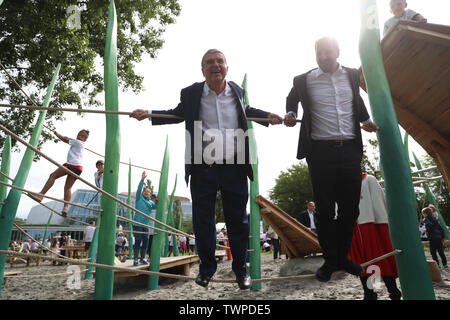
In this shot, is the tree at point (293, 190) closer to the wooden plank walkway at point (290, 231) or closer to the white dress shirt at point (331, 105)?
the wooden plank walkway at point (290, 231)

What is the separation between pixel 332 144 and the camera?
6.73 ft

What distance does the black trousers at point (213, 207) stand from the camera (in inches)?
81.7

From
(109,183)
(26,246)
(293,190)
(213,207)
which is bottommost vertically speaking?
(26,246)

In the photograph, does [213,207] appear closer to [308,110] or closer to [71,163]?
[308,110]

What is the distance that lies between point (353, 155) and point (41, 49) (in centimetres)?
761

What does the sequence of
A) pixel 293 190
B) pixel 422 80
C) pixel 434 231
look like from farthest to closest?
pixel 293 190 → pixel 434 231 → pixel 422 80

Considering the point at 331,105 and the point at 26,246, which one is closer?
the point at 331,105

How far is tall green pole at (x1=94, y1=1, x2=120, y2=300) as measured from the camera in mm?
3025

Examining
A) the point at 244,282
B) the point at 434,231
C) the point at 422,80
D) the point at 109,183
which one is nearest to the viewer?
the point at 244,282

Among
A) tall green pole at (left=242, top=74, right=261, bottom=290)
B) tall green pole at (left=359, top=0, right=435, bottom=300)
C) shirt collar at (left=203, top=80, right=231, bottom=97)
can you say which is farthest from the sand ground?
shirt collar at (left=203, top=80, right=231, bottom=97)

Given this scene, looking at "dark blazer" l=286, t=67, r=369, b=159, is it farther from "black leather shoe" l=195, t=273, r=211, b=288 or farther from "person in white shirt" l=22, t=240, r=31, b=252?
"person in white shirt" l=22, t=240, r=31, b=252

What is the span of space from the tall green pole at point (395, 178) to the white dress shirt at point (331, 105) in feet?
0.66

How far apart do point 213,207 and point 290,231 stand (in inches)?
201

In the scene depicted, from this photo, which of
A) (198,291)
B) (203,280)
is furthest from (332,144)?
(198,291)
